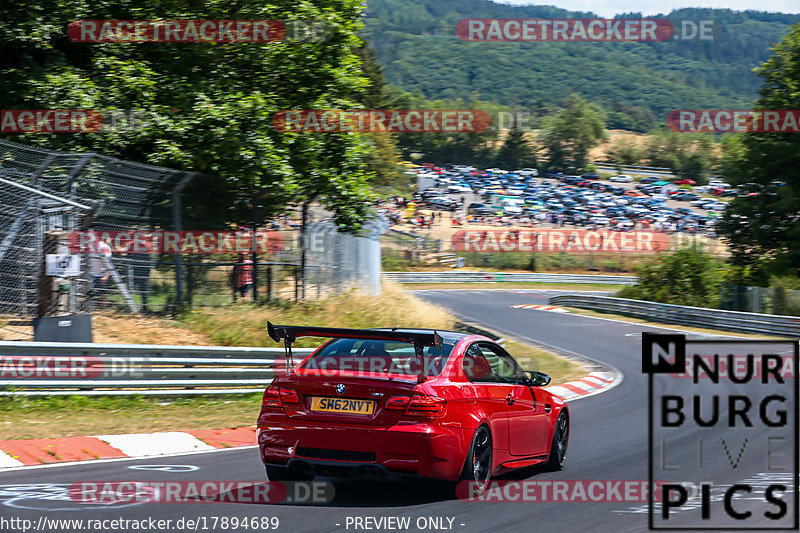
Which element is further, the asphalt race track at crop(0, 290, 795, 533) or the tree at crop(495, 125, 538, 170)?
the tree at crop(495, 125, 538, 170)

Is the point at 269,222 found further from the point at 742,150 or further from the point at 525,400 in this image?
the point at 742,150

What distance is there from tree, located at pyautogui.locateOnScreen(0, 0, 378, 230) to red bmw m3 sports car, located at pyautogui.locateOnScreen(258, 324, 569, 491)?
9.68m

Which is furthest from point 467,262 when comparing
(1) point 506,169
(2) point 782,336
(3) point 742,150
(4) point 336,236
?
(1) point 506,169

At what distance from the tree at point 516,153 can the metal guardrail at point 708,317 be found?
300 ft

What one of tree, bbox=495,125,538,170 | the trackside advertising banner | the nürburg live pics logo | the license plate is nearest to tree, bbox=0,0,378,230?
the nürburg live pics logo

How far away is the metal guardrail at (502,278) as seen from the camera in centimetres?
5394

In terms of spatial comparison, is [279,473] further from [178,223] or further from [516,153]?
[516,153]

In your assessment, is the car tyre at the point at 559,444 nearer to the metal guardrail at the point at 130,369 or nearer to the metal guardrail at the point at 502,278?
the metal guardrail at the point at 130,369

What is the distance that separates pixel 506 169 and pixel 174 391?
389 ft

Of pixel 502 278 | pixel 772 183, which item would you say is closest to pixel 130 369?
pixel 772 183

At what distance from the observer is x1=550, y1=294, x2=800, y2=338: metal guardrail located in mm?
29828

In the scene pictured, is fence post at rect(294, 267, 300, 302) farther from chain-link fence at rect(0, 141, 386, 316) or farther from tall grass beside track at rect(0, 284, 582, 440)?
tall grass beside track at rect(0, 284, 582, 440)

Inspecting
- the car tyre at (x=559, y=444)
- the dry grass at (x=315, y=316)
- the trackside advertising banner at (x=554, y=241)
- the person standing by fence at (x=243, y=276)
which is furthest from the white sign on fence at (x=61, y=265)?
the trackside advertising banner at (x=554, y=241)

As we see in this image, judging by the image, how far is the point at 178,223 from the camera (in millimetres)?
15711
